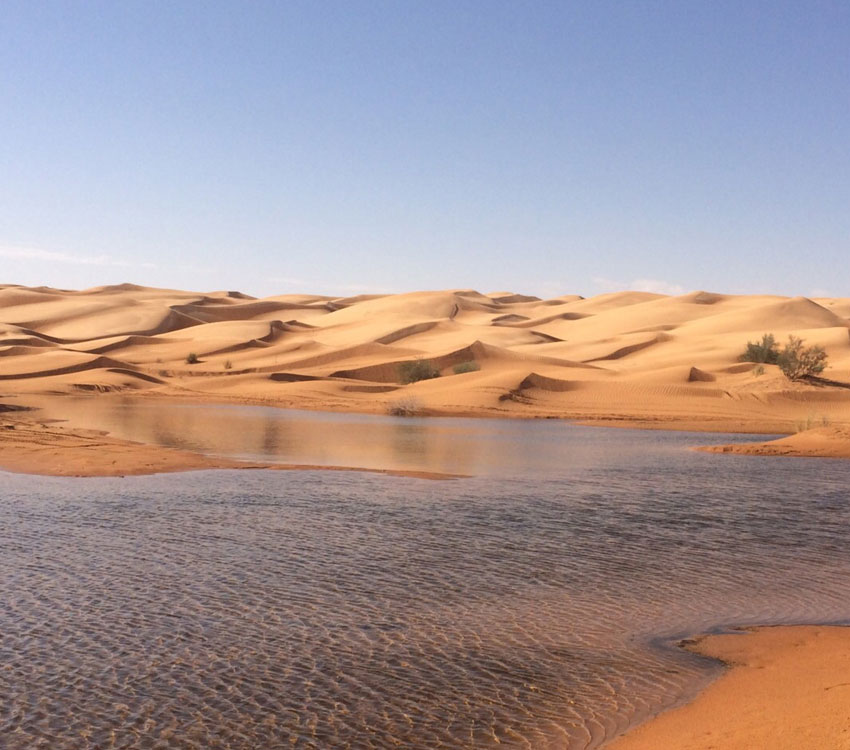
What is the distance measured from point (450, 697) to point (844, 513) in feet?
37.6

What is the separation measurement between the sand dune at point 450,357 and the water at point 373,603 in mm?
25173

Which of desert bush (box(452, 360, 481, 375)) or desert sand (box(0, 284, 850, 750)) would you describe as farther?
desert bush (box(452, 360, 481, 375))

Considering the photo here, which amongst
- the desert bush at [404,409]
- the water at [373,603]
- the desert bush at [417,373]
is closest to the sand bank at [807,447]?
the water at [373,603]

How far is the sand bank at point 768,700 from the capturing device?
20.5ft

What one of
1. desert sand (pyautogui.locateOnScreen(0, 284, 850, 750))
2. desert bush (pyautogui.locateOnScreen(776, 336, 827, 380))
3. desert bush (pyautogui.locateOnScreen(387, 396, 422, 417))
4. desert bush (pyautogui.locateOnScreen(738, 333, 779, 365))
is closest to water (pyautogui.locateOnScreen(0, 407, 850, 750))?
desert sand (pyautogui.locateOnScreen(0, 284, 850, 750))

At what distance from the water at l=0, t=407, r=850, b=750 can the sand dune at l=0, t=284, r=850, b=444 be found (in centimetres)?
2517

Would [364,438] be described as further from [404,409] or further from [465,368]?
[465,368]

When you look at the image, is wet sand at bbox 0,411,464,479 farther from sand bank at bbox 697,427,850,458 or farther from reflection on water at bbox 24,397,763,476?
sand bank at bbox 697,427,850,458

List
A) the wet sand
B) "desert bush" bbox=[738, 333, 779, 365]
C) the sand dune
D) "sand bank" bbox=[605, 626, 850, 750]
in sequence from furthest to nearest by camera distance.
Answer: "desert bush" bbox=[738, 333, 779, 365] → the sand dune → the wet sand → "sand bank" bbox=[605, 626, 850, 750]

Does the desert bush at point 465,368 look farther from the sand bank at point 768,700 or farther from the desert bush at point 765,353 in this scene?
the sand bank at point 768,700

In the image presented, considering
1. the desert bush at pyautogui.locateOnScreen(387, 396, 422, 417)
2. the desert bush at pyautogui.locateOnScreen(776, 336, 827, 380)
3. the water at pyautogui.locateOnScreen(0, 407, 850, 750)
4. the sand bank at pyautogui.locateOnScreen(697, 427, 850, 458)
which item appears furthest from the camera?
the desert bush at pyautogui.locateOnScreen(776, 336, 827, 380)

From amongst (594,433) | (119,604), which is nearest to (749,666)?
(119,604)

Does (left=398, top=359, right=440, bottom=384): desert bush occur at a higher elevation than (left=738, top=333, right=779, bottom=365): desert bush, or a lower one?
lower

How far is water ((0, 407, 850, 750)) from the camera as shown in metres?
7.11
